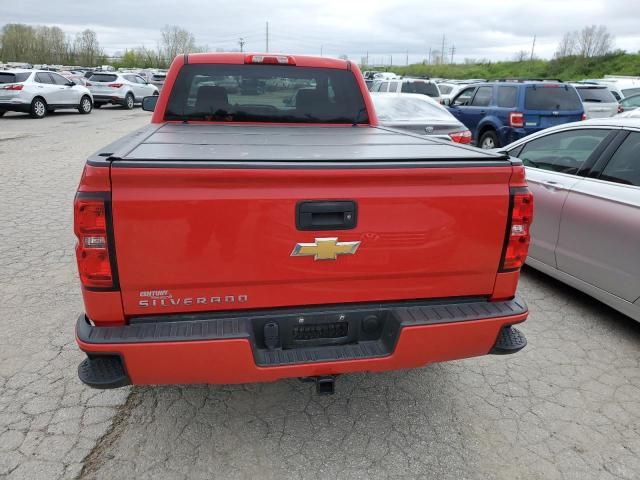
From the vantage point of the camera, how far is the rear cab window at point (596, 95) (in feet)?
44.3

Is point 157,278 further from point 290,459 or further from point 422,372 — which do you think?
point 422,372

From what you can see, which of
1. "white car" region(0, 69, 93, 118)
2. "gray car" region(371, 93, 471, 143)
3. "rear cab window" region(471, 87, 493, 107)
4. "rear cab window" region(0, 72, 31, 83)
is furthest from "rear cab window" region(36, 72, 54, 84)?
"rear cab window" region(471, 87, 493, 107)

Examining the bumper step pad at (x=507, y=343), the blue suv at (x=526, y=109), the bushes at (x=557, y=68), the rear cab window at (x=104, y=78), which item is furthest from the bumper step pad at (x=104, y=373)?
the bushes at (x=557, y=68)

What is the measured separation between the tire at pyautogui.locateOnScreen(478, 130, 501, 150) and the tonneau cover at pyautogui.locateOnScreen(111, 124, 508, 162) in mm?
8169

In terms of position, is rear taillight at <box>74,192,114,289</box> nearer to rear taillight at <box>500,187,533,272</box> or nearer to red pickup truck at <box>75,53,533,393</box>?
red pickup truck at <box>75,53,533,393</box>

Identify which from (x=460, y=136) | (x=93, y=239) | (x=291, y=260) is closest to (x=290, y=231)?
(x=291, y=260)

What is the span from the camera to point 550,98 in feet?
35.5

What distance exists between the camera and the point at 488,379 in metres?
3.37

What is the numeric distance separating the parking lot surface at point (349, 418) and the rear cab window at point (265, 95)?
6.77 feet

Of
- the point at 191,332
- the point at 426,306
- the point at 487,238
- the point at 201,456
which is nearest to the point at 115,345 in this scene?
the point at 191,332

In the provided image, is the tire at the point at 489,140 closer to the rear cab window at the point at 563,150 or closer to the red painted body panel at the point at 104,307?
the rear cab window at the point at 563,150

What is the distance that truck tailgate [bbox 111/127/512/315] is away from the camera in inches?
82.6

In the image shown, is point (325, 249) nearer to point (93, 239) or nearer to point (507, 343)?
point (93, 239)

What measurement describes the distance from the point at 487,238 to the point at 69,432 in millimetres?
2443
